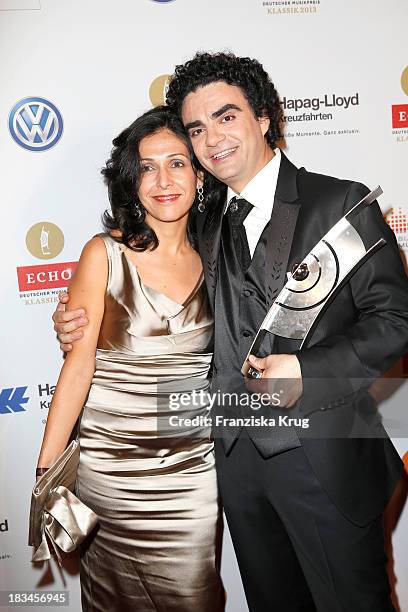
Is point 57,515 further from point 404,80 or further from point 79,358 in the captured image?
point 404,80

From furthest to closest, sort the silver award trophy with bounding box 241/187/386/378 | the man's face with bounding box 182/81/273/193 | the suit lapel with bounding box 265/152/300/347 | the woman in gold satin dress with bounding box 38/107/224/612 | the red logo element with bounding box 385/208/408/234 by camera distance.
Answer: the red logo element with bounding box 385/208/408/234 → the woman in gold satin dress with bounding box 38/107/224/612 → the man's face with bounding box 182/81/273/193 → the suit lapel with bounding box 265/152/300/347 → the silver award trophy with bounding box 241/187/386/378

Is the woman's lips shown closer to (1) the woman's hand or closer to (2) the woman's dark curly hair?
(2) the woman's dark curly hair

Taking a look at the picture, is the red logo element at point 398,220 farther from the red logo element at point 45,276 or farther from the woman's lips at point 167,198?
the red logo element at point 45,276

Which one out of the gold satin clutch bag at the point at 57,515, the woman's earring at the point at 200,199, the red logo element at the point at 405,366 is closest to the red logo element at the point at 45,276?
the woman's earring at the point at 200,199

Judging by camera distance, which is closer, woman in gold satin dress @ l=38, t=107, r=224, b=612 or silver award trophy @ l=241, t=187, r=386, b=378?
silver award trophy @ l=241, t=187, r=386, b=378

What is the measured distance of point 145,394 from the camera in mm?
1913

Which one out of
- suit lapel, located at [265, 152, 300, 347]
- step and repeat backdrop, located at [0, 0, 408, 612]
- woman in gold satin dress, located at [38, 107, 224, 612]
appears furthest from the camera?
step and repeat backdrop, located at [0, 0, 408, 612]

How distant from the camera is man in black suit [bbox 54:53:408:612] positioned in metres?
1.58

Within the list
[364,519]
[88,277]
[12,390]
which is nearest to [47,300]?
[12,390]

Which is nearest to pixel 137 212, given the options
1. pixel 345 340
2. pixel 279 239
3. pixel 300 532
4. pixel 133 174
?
pixel 133 174

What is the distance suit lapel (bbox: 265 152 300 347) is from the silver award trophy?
0.06 m

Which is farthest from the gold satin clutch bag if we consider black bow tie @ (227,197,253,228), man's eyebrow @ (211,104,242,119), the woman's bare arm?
man's eyebrow @ (211,104,242,119)

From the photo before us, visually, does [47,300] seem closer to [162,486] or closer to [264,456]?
[162,486]

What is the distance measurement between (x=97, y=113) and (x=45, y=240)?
0.51m
